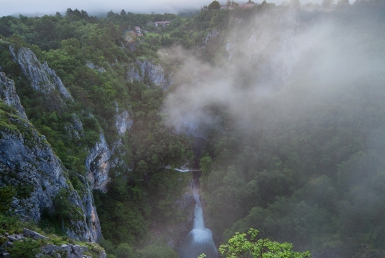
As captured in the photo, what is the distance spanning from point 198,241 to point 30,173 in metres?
28.3

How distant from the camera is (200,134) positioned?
51.1 meters

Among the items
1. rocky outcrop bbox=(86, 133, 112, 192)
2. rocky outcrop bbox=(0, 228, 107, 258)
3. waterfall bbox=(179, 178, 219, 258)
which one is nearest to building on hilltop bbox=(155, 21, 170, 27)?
rocky outcrop bbox=(86, 133, 112, 192)

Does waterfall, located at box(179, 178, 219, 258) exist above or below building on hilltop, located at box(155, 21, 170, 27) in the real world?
below

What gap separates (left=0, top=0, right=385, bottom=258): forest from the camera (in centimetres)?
2972

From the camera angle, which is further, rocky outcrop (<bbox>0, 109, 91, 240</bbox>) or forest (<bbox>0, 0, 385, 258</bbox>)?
forest (<bbox>0, 0, 385, 258</bbox>)

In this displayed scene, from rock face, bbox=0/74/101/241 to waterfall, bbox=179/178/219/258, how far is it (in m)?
20.0

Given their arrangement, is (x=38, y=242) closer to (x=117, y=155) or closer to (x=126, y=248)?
(x=126, y=248)

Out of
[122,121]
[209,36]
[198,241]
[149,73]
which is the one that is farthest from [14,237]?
[209,36]

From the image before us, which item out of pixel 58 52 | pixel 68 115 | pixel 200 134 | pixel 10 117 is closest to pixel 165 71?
pixel 200 134

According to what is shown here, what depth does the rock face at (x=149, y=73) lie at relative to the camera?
2024 inches

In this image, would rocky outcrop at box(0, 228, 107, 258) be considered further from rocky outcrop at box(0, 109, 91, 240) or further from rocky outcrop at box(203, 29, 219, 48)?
rocky outcrop at box(203, 29, 219, 48)

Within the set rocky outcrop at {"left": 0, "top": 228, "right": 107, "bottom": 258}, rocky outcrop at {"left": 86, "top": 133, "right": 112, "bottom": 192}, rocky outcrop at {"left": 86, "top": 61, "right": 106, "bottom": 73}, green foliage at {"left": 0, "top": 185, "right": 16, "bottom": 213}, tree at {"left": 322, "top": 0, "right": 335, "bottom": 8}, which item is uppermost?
tree at {"left": 322, "top": 0, "right": 335, "bottom": 8}

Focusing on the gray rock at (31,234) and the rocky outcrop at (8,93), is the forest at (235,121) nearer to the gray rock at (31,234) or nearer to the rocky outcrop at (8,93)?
the gray rock at (31,234)

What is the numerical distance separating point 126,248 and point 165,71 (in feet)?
129
